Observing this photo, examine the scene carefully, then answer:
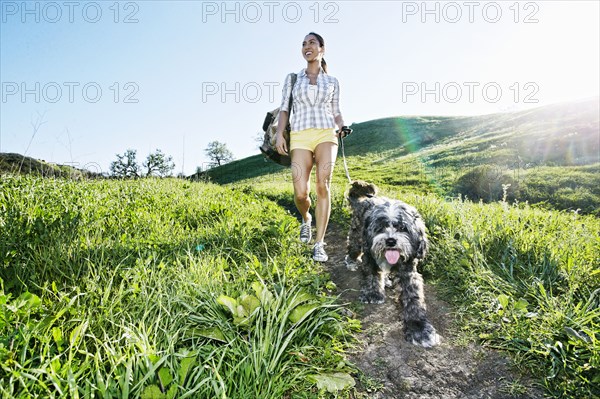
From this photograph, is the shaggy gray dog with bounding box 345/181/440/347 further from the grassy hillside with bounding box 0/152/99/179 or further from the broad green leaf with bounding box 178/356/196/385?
the grassy hillside with bounding box 0/152/99/179

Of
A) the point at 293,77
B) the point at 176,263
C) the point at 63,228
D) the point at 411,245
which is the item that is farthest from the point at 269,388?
the point at 293,77

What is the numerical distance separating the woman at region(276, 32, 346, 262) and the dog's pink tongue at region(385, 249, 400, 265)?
1979 mm

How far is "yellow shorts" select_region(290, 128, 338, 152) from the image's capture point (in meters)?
5.85

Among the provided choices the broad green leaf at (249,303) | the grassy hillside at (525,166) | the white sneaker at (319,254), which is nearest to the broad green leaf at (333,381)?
the broad green leaf at (249,303)

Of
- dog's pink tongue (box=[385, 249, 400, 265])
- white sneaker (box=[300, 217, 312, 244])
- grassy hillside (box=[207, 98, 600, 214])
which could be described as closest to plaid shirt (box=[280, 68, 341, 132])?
white sneaker (box=[300, 217, 312, 244])

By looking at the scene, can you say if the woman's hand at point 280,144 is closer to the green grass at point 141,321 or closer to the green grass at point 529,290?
the green grass at point 141,321

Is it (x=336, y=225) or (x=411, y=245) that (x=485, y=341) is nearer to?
(x=411, y=245)

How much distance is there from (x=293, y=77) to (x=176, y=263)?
3889mm

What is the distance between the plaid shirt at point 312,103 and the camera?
5.83 m

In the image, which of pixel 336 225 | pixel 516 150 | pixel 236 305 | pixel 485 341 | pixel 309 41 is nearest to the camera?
pixel 236 305

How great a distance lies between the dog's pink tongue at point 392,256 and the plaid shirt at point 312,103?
2.67 metres

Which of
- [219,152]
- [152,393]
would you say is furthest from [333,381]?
[219,152]

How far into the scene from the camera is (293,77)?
6.16 metres

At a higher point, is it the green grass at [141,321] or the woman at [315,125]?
the woman at [315,125]
